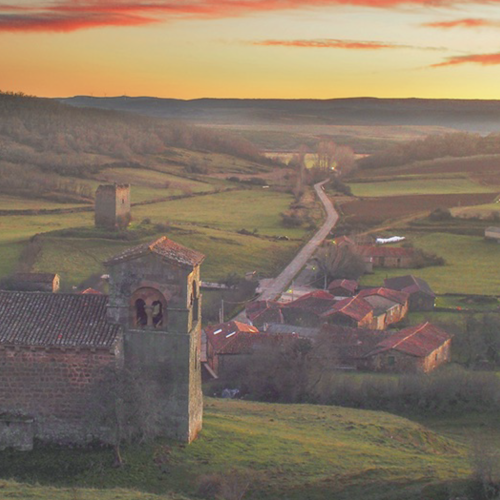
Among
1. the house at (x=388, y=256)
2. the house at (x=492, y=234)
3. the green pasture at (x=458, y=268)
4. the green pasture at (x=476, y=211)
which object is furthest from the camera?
the green pasture at (x=476, y=211)

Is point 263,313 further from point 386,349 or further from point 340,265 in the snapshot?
point 340,265

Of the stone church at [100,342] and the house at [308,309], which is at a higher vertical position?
the stone church at [100,342]

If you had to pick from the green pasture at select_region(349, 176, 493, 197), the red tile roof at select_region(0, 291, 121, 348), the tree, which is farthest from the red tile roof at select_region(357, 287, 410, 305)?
the green pasture at select_region(349, 176, 493, 197)

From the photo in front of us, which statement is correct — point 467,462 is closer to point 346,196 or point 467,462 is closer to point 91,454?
point 91,454

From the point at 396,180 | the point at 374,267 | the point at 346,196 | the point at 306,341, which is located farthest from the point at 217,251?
the point at 396,180

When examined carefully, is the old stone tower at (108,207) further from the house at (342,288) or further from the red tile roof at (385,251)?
the house at (342,288)

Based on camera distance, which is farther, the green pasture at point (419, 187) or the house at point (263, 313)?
the green pasture at point (419, 187)

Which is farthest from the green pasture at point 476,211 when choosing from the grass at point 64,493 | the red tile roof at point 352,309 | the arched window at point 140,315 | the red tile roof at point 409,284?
the grass at point 64,493
